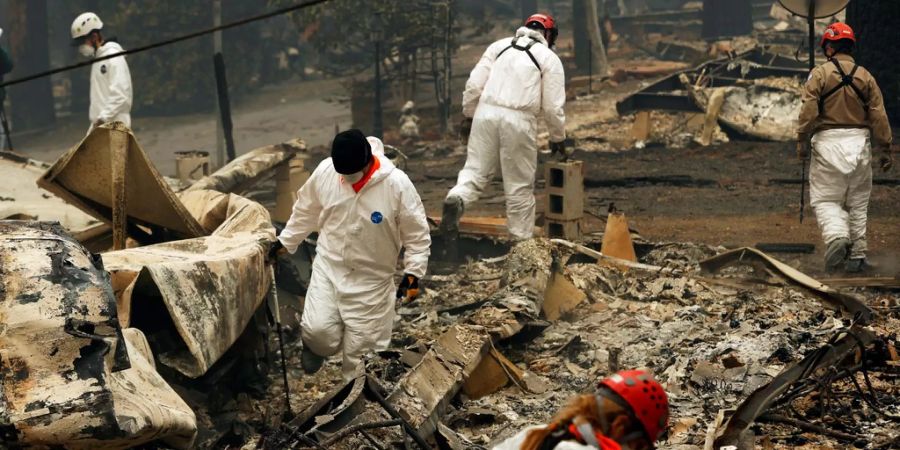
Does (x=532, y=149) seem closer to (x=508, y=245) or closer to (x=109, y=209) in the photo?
(x=508, y=245)

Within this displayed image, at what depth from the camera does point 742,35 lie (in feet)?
80.6

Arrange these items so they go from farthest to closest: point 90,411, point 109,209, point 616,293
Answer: point 616,293 < point 109,209 < point 90,411

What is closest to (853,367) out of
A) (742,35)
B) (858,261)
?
(858,261)

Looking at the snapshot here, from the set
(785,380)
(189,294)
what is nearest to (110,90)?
(189,294)

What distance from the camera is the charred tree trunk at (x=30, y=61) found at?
20125 millimetres

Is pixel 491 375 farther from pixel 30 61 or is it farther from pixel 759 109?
pixel 30 61

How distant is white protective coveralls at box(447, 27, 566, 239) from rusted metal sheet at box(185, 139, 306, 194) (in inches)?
64.1

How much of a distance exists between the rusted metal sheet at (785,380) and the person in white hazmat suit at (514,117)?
12.4 feet

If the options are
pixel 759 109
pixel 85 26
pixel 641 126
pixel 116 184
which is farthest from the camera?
pixel 641 126

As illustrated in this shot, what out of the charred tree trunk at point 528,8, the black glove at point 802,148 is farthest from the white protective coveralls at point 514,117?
the charred tree trunk at point 528,8

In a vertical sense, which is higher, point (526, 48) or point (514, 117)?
point (526, 48)

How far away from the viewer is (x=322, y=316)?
6.45 m

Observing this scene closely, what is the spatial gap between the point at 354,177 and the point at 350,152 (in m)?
0.25

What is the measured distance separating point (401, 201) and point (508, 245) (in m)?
3.33
